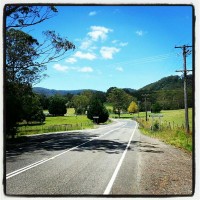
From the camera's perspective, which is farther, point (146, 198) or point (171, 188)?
point (171, 188)

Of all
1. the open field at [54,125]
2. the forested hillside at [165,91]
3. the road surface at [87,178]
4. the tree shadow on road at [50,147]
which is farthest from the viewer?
the open field at [54,125]

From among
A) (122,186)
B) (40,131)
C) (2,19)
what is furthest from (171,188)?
(40,131)

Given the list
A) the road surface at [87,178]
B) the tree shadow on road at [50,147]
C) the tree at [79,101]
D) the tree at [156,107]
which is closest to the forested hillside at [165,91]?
the tree at [156,107]

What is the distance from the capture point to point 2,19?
781 centimetres

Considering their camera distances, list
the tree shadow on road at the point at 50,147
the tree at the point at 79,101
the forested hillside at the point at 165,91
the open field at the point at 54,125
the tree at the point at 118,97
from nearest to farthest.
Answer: the forested hillside at the point at 165,91
the tree at the point at 118,97
the tree at the point at 79,101
the tree shadow on road at the point at 50,147
the open field at the point at 54,125

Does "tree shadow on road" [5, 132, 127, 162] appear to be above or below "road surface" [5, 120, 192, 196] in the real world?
below

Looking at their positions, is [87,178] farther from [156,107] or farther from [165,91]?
[156,107]

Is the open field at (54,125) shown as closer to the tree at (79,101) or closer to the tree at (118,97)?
the tree at (79,101)

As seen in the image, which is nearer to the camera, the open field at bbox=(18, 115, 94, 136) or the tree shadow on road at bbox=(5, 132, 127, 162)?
the tree shadow on road at bbox=(5, 132, 127, 162)

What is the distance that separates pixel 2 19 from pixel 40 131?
30.0 metres

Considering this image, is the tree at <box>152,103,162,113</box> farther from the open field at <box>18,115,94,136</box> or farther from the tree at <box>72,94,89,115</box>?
the open field at <box>18,115,94,136</box>

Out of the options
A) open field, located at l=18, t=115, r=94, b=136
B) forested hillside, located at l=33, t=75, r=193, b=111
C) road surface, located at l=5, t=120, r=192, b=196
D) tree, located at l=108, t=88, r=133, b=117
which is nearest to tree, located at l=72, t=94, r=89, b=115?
open field, located at l=18, t=115, r=94, b=136

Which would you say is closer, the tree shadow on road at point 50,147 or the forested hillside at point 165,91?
the forested hillside at point 165,91
